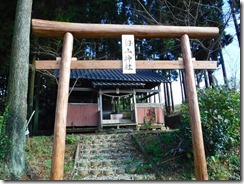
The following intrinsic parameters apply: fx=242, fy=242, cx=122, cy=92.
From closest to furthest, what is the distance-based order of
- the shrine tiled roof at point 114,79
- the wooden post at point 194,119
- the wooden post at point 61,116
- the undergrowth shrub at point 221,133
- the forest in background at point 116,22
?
the wooden post at point 61,116 < the wooden post at point 194,119 < the undergrowth shrub at point 221,133 < the forest in background at point 116,22 < the shrine tiled roof at point 114,79

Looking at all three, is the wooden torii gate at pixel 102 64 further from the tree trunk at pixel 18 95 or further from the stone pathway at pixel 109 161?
the stone pathway at pixel 109 161

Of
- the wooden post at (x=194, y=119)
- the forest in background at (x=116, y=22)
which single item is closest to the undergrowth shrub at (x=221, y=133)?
the wooden post at (x=194, y=119)

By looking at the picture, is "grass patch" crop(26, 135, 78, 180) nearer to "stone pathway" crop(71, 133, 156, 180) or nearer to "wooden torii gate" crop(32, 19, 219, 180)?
"stone pathway" crop(71, 133, 156, 180)

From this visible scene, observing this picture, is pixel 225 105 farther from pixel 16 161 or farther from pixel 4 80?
pixel 4 80

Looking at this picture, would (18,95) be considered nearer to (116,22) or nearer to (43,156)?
(43,156)

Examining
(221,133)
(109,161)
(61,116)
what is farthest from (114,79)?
(61,116)

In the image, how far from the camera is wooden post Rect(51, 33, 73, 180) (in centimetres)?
384

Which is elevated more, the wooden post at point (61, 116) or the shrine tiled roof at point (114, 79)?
the shrine tiled roof at point (114, 79)

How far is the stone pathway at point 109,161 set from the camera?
6145 mm

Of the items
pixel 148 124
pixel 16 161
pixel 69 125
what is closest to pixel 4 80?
pixel 69 125

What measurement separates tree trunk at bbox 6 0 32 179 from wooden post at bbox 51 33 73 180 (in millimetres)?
2200

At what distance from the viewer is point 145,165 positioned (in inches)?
264

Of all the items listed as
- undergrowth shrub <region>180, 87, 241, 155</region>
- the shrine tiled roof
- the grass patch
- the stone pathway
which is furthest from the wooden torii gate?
the shrine tiled roof

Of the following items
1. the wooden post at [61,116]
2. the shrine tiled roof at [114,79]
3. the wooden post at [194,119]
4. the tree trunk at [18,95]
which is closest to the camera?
the wooden post at [61,116]
